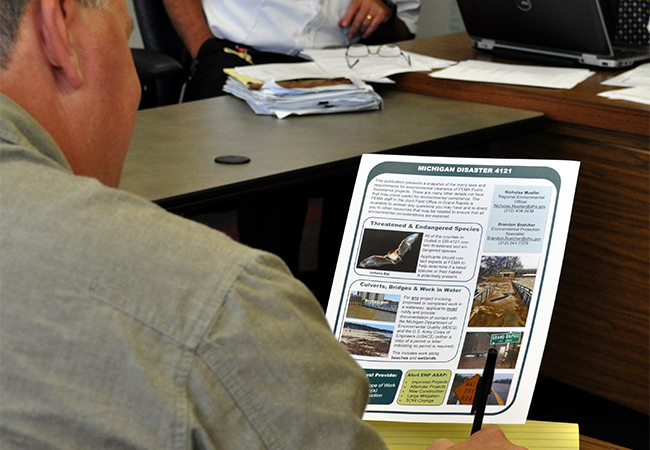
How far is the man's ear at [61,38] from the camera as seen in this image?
529 mm

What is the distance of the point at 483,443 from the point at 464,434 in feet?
0.39

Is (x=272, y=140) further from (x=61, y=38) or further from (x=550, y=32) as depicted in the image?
(x=61, y=38)

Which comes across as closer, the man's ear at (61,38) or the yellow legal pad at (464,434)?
the man's ear at (61,38)

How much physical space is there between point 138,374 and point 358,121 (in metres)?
1.18

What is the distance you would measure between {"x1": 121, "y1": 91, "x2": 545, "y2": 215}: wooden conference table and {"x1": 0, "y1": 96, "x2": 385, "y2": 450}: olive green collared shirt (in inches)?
26.9

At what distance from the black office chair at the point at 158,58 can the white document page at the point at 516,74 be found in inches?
32.3

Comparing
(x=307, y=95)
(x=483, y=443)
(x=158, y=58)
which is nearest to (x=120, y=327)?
(x=483, y=443)

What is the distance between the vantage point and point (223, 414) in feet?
1.47

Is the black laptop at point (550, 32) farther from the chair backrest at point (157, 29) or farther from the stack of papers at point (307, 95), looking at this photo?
the chair backrest at point (157, 29)

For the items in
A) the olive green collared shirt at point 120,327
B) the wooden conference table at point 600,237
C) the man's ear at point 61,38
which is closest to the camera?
the olive green collared shirt at point 120,327

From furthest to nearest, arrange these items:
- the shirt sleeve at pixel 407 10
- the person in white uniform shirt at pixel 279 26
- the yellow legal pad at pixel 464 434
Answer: the shirt sleeve at pixel 407 10, the person in white uniform shirt at pixel 279 26, the yellow legal pad at pixel 464 434

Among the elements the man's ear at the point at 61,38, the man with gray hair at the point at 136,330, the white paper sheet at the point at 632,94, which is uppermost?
the man's ear at the point at 61,38

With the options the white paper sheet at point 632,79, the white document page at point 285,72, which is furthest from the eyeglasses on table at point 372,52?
the white paper sheet at point 632,79

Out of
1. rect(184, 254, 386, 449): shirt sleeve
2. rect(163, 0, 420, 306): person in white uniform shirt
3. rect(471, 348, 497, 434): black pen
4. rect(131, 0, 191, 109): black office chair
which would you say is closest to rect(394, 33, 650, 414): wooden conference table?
rect(163, 0, 420, 306): person in white uniform shirt
